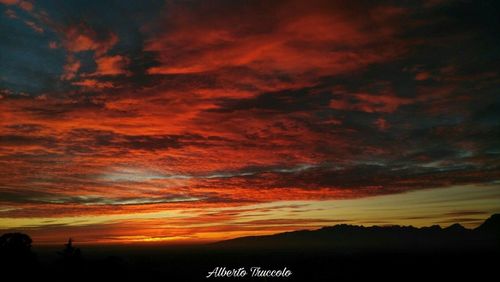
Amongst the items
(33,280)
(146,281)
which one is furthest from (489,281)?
(33,280)

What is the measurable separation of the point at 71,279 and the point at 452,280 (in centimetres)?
13872

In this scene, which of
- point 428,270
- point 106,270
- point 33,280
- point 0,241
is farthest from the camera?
point 428,270

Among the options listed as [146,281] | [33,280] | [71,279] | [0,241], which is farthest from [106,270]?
[146,281]

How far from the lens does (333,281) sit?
13762 cm

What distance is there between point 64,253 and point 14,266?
7.88 m

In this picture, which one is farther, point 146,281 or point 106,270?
point 146,281

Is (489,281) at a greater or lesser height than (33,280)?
lesser

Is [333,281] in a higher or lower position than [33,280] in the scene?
lower

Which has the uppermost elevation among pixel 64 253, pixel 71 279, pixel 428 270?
pixel 64 253

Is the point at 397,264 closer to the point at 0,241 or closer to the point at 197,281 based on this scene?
the point at 197,281

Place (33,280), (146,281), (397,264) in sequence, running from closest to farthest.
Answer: (33,280) < (146,281) < (397,264)

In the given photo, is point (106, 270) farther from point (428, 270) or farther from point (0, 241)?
point (428, 270)

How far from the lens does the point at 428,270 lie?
174125mm

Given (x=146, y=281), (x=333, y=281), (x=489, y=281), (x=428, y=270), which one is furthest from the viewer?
(x=428, y=270)
